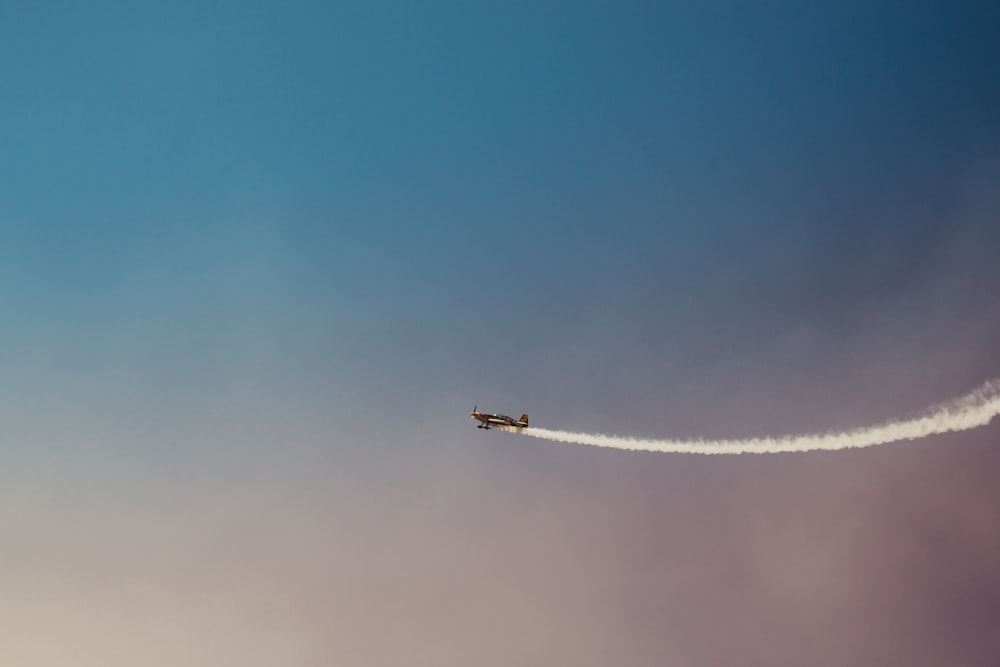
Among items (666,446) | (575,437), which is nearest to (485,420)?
(575,437)

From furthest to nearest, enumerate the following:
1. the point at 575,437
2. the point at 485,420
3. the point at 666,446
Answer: the point at 485,420
the point at 575,437
the point at 666,446

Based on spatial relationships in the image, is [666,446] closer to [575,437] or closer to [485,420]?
[575,437]

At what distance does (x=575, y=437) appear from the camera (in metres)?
137

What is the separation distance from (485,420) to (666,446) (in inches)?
1521

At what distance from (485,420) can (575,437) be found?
1996 centimetres

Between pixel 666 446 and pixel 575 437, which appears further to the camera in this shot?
pixel 575 437

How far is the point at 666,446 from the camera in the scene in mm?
125250

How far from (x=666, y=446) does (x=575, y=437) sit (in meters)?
18.9

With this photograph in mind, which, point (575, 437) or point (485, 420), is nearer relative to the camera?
point (575, 437)

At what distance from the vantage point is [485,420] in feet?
480

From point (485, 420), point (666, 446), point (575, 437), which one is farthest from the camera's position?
point (485, 420)

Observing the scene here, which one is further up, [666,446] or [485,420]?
[485,420]
